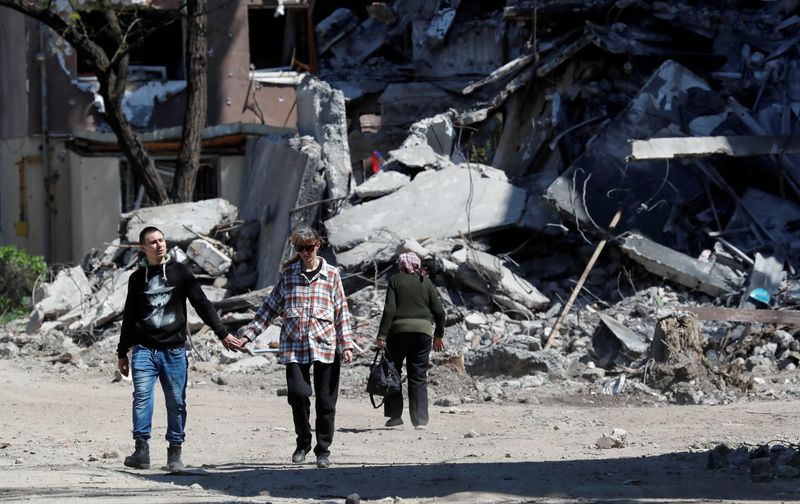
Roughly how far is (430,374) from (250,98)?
13.1 meters

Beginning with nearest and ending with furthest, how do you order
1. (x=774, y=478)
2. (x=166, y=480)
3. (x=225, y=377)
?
(x=774, y=478)
(x=166, y=480)
(x=225, y=377)

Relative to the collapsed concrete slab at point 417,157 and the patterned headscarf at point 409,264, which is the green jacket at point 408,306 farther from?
Answer: the collapsed concrete slab at point 417,157

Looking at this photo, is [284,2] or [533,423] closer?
[533,423]

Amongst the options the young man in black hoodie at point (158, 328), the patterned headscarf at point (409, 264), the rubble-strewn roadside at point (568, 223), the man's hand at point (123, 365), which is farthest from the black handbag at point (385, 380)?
the man's hand at point (123, 365)

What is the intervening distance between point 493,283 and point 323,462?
701cm

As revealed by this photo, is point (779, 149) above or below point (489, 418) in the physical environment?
above

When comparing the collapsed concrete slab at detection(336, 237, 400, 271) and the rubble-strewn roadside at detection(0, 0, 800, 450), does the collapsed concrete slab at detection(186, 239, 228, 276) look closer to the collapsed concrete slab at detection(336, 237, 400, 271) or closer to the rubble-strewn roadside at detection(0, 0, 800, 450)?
the rubble-strewn roadside at detection(0, 0, 800, 450)

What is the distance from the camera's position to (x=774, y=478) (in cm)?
725

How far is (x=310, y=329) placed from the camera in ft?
27.2

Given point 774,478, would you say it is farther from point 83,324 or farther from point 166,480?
point 83,324

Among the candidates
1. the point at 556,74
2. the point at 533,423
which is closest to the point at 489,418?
the point at 533,423

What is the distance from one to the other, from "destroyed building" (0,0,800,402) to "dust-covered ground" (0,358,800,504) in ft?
4.57

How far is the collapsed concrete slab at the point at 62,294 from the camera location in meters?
17.0

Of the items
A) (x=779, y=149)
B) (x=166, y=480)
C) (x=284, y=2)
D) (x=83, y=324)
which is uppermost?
(x=284, y=2)
